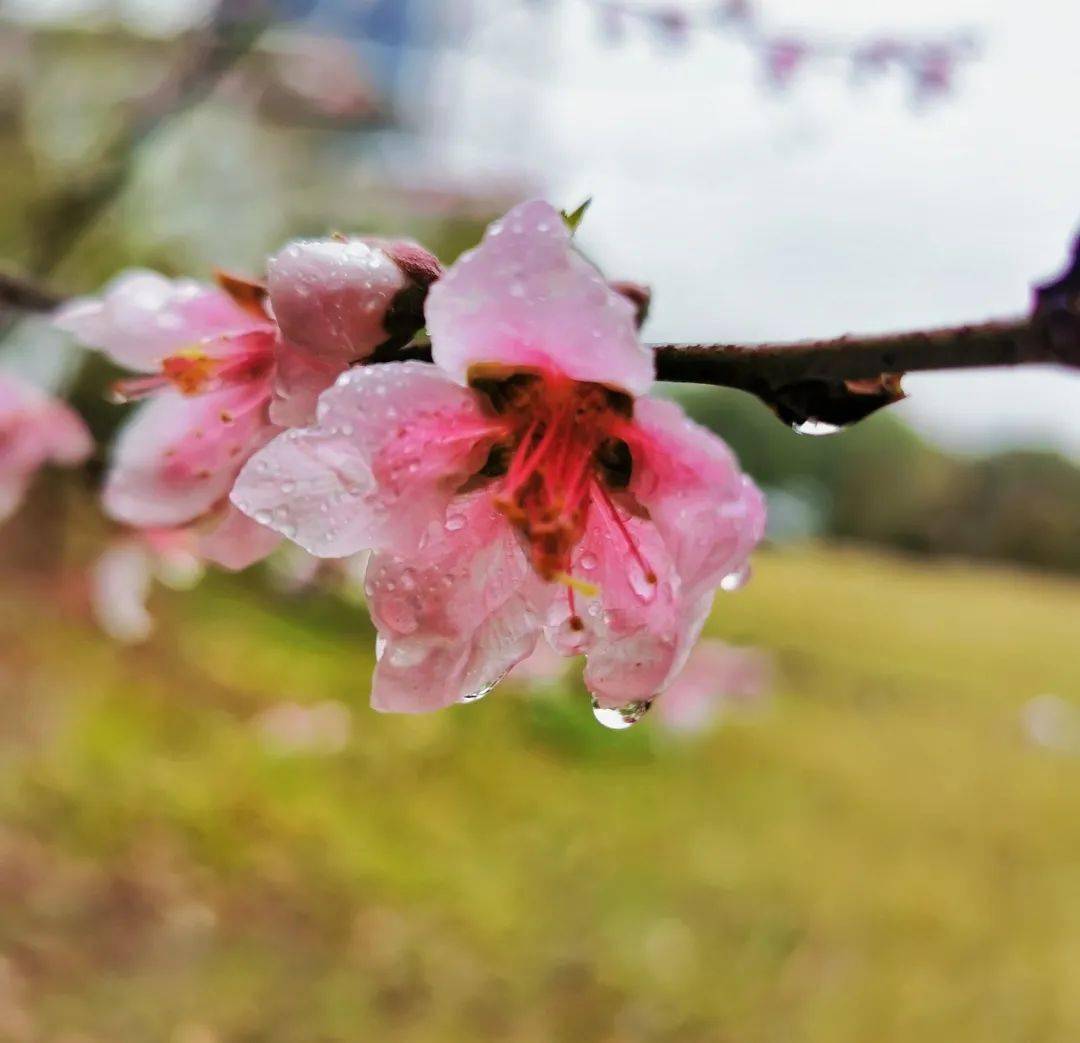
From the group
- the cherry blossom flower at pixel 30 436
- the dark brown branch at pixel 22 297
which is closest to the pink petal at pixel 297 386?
the dark brown branch at pixel 22 297

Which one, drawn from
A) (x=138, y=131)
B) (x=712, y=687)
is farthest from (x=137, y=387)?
(x=712, y=687)

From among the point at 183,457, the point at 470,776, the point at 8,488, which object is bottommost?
the point at 470,776

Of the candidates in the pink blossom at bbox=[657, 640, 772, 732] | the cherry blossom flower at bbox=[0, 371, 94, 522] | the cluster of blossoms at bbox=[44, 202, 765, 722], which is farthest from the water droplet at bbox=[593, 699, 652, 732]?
the pink blossom at bbox=[657, 640, 772, 732]

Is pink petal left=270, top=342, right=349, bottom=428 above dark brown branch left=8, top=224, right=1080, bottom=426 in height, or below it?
below

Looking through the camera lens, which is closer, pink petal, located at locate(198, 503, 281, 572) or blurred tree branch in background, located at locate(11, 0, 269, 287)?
pink petal, located at locate(198, 503, 281, 572)

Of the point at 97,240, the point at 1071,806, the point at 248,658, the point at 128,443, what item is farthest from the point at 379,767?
the point at 128,443

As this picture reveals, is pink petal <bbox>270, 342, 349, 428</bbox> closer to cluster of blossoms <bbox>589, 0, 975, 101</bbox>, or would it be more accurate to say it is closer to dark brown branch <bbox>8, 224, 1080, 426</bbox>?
dark brown branch <bbox>8, 224, 1080, 426</bbox>

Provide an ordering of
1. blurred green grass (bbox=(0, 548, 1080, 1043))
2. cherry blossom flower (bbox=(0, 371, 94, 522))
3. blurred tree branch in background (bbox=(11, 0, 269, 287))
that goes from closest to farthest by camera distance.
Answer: cherry blossom flower (bbox=(0, 371, 94, 522)) < blurred tree branch in background (bbox=(11, 0, 269, 287)) < blurred green grass (bbox=(0, 548, 1080, 1043))

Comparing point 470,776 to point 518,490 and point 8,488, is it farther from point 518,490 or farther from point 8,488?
point 518,490
